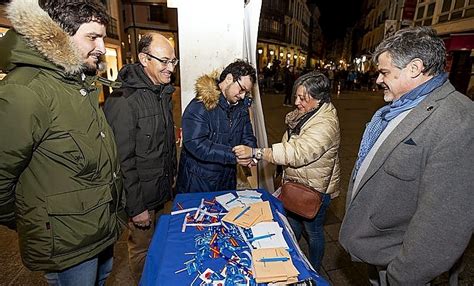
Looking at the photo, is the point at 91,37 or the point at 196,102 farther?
the point at 196,102

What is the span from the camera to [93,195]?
1.42 m

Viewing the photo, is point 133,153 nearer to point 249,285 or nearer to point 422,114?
point 249,285

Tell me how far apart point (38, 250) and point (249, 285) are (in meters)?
1.05

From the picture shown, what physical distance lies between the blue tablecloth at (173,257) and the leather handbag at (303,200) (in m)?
0.33

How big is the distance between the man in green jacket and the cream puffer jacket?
1282 mm

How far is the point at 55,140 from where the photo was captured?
1.29 m

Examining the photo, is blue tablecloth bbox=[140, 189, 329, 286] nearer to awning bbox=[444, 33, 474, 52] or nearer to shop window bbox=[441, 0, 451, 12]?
awning bbox=[444, 33, 474, 52]

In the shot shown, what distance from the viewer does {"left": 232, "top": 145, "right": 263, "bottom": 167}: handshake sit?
2.29 m

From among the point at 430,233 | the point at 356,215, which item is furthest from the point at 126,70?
the point at 430,233

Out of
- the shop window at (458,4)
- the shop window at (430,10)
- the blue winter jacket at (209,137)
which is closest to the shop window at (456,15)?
the shop window at (458,4)

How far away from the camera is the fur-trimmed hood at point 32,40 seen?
1.18 m

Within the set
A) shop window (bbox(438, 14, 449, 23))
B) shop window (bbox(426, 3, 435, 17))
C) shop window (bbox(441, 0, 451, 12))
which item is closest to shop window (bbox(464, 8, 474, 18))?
shop window (bbox(438, 14, 449, 23))

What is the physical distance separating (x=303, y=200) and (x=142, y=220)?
1.28 m

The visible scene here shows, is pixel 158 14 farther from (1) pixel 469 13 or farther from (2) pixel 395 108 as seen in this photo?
(2) pixel 395 108
